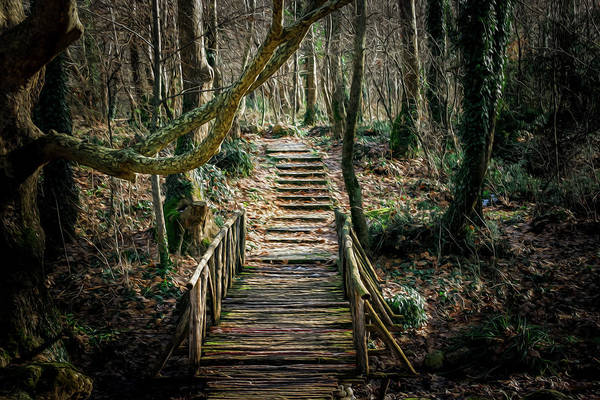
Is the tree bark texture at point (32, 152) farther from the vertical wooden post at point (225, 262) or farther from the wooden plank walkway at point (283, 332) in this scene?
the vertical wooden post at point (225, 262)

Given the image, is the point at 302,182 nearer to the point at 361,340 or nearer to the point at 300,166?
the point at 300,166

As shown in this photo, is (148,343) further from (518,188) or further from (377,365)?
(518,188)

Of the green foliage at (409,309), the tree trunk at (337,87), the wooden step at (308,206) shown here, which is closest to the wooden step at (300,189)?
the wooden step at (308,206)

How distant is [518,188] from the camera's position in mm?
11445

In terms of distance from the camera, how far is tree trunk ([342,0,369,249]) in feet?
26.1

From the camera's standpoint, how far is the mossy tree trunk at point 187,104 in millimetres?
8445

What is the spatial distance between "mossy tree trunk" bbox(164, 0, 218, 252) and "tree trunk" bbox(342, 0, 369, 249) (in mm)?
3025

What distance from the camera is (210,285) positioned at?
576cm

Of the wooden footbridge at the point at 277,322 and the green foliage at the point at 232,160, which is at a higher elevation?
the green foliage at the point at 232,160

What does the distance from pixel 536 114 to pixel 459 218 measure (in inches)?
323

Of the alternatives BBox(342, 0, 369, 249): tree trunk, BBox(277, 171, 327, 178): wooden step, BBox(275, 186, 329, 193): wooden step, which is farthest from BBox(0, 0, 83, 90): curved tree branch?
BBox(277, 171, 327, 178): wooden step

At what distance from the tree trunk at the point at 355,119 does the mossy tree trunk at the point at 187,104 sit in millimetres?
3025

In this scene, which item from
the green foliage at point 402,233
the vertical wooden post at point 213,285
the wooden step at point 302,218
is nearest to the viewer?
the vertical wooden post at point 213,285

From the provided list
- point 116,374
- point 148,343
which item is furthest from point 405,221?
point 116,374
